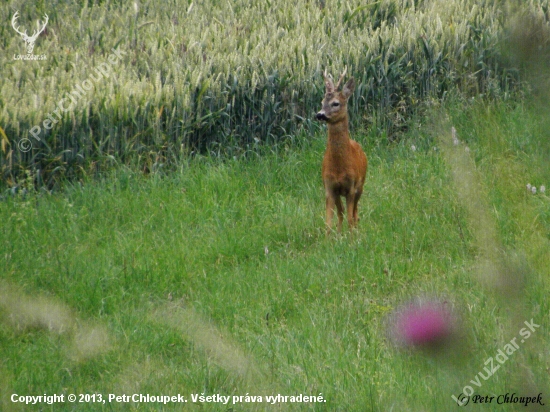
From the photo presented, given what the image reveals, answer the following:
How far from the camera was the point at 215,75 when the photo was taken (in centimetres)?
1000

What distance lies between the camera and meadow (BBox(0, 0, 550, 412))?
1866mm

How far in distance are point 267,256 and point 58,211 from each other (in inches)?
89.7

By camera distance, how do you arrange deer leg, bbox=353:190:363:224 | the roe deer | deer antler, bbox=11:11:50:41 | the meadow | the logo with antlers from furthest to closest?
deer antler, bbox=11:11:50:41
the logo with antlers
deer leg, bbox=353:190:363:224
the roe deer
the meadow

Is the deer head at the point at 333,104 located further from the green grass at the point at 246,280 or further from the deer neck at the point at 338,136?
the green grass at the point at 246,280

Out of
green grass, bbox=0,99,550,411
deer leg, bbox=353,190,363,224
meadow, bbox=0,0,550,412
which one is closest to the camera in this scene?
meadow, bbox=0,0,550,412

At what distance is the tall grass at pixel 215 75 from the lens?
8984 millimetres

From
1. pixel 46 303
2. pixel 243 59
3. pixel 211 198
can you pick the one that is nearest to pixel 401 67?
pixel 243 59

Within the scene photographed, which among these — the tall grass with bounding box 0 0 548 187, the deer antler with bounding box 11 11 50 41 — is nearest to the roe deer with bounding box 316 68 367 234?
the tall grass with bounding box 0 0 548 187

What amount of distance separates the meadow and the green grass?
0.02 m

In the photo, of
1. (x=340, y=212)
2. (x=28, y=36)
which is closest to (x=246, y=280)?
(x=340, y=212)

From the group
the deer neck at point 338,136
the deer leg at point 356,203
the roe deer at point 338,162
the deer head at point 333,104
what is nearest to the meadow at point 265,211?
the deer leg at point 356,203

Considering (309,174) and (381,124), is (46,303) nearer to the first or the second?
(309,174)

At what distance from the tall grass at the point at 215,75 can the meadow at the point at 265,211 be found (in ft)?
0.12

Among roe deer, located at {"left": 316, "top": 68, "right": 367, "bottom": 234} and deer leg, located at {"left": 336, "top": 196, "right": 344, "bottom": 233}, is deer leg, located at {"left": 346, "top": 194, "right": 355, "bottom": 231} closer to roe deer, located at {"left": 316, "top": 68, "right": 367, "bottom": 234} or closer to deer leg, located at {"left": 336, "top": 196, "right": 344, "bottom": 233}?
roe deer, located at {"left": 316, "top": 68, "right": 367, "bottom": 234}
